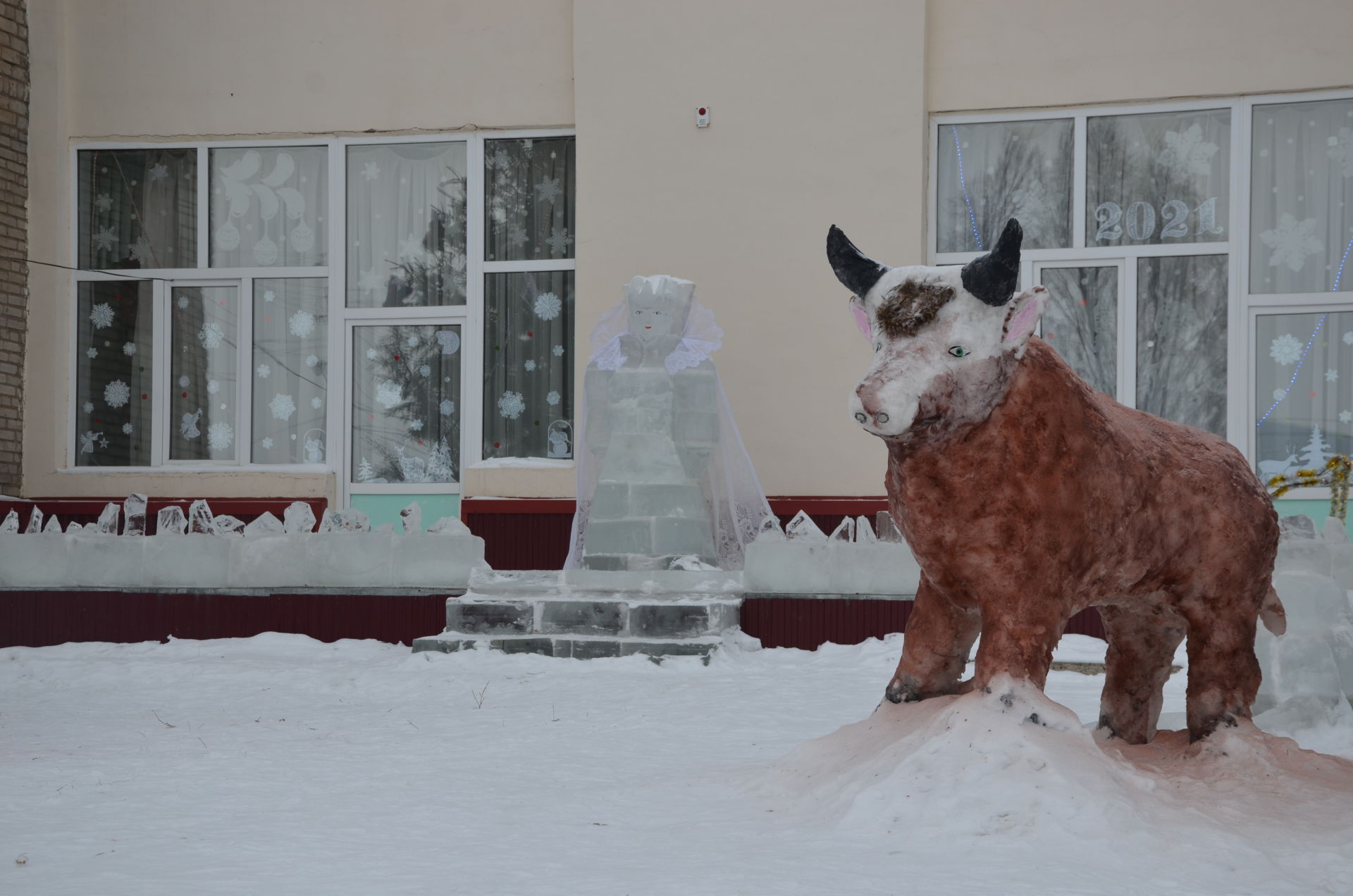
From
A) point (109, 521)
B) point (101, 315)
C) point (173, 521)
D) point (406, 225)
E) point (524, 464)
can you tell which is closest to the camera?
point (173, 521)

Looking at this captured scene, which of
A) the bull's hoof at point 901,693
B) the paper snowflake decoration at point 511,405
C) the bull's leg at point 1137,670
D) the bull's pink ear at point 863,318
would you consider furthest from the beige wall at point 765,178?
the bull's pink ear at point 863,318

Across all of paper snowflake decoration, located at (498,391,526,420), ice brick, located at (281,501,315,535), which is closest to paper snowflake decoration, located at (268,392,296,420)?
paper snowflake decoration, located at (498,391,526,420)

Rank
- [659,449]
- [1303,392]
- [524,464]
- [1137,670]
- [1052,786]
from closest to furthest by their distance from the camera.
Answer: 1. [1052,786]
2. [1137,670]
3. [659,449]
4. [1303,392]
5. [524,464]

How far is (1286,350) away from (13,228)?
397 inches

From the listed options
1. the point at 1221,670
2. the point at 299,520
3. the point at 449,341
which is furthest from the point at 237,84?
the point at 1221,670

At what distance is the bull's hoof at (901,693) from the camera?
11.7 feet

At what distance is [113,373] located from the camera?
1077 cm

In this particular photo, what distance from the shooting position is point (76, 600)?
8.15 metres

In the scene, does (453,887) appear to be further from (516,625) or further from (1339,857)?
(516,625)

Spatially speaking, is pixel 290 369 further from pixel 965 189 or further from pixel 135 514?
pixel 965 189

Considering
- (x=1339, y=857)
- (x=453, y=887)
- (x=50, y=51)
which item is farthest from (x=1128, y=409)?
(x=50, y=51)

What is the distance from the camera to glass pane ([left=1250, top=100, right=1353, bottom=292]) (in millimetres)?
9258

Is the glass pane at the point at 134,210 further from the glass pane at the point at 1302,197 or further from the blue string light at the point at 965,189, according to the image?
the glass pane at the point at 1302,197

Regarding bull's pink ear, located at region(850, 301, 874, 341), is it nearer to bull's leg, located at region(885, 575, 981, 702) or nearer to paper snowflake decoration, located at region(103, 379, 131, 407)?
bull's leg, located at region(885, 575, 981, 702)
